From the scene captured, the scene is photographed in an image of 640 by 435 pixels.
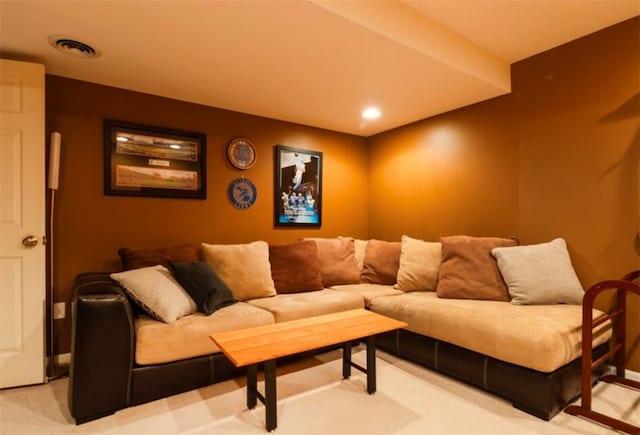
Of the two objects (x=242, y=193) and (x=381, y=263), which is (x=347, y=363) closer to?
(x=381, y=263)

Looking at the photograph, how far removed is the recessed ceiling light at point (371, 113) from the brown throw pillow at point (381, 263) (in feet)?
4.44

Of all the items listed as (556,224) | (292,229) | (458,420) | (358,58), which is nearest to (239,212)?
(292,229)

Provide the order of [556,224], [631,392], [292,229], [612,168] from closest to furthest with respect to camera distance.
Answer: [631,392] < [612,168] < [556,224] < [292,229]

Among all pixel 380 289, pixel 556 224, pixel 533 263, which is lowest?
pixel 380 289

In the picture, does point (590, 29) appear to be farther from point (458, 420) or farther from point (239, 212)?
point (239, 212)

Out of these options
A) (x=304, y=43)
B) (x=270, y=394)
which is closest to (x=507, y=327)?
(x=270, y=394)

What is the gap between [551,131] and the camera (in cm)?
272

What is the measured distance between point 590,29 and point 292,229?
3.03 meters

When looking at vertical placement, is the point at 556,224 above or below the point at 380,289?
above

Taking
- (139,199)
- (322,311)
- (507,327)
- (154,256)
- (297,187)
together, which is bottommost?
(322,311)

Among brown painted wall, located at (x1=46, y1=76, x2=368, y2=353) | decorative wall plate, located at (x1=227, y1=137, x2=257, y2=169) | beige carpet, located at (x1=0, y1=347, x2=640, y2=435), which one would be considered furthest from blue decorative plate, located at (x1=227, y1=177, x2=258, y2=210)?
beige carpet, located at (x1=0, y1=347, x2=640, y2=435)

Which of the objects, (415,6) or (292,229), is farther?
(292,229)

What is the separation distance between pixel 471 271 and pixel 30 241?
10.4 feet

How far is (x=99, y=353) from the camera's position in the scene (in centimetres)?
185
